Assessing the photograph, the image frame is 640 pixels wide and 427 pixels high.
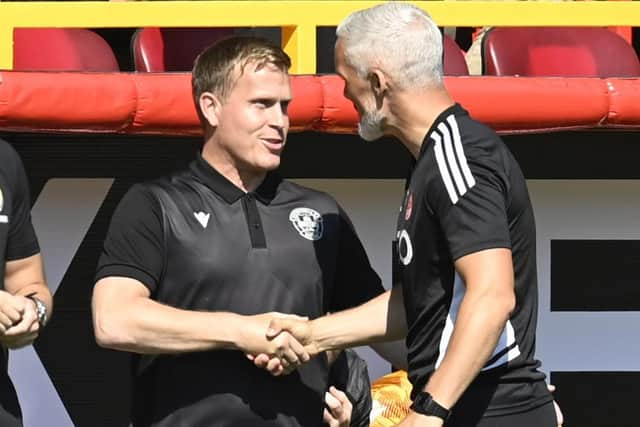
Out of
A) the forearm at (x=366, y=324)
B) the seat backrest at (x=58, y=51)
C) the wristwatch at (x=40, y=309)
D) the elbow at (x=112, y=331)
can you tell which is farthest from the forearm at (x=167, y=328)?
the seat backrest at (x=58, y=51)

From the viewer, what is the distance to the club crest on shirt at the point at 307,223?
3756 millimetres

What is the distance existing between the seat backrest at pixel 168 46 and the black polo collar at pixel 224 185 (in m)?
1.62

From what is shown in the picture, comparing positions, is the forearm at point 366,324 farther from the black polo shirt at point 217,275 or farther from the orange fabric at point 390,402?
the orange fabric at point 390,402

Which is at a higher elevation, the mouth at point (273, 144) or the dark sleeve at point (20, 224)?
the mouth at point (273, 144)

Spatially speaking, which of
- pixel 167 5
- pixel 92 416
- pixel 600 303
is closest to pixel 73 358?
pixel 92 416

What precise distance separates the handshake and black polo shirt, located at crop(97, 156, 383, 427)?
71 millimetres

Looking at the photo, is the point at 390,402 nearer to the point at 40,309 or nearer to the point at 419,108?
the point at 40,309

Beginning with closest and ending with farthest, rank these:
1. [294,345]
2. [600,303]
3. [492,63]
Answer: [294,345]
[600,303]
[492,63]

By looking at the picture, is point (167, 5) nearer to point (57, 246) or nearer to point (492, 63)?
point (57, 246)

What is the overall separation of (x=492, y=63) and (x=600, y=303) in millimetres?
1150

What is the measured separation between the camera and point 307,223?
12.4 ft

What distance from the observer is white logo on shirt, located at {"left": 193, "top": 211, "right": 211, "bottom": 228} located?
367 cm

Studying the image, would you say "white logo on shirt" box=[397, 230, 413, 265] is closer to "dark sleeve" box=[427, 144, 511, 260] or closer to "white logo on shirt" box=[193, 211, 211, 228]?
"dark sleeve" box=[427, 144, 511, 260]

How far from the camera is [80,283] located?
15.3ft
